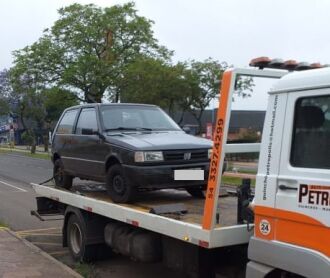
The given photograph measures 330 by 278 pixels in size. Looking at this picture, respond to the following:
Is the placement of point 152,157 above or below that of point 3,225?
above

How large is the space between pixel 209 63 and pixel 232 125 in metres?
32.2

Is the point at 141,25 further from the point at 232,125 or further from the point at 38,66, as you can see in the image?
the point at 232,125

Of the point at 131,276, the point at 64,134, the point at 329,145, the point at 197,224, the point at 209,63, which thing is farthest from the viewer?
the point at 209,63

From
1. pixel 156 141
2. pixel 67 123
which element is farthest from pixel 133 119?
pixel 67 123

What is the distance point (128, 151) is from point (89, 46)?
124 ft

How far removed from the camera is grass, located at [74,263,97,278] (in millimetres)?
7367

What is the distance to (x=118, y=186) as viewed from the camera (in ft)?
23.3

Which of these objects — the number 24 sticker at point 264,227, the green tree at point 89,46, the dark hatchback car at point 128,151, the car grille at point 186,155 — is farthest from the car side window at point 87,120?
the green tree at point 89,46

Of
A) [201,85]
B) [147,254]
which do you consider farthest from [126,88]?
[147,254]

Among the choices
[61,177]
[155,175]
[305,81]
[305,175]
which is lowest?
[61,177]

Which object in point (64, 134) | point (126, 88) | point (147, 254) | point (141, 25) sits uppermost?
point (141, 25)

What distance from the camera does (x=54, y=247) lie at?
9.38 meters

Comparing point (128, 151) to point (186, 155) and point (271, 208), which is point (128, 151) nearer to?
point (186, 155)

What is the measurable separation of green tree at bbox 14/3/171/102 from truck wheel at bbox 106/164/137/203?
3458cm
